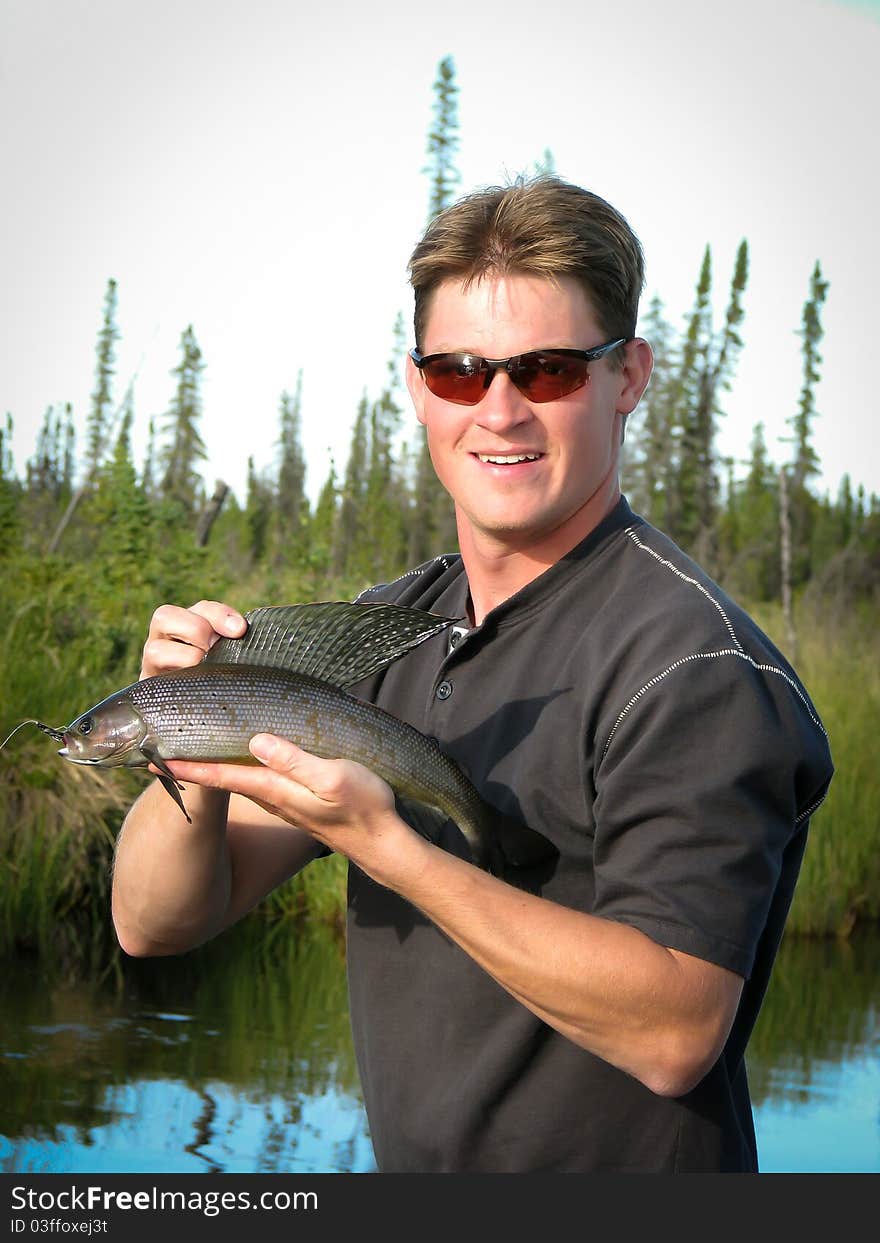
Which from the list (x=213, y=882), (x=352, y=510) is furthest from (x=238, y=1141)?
(x=352, y=510)

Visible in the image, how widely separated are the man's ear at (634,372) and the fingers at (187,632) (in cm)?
113

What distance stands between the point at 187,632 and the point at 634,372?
1324 millimetres

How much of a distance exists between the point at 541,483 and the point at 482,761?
679mm

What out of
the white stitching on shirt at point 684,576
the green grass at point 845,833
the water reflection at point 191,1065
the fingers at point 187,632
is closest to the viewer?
the white stitching on shirt at point 684,576

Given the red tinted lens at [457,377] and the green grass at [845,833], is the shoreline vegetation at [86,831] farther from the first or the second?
the red tinted lens at [457,377]

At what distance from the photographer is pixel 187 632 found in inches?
125

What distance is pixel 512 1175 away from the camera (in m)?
2.95

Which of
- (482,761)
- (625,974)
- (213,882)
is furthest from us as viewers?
(213,882)

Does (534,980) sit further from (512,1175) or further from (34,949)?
(34,949)

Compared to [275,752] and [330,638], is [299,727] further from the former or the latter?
[330,638]

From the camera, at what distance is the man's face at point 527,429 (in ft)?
10.7

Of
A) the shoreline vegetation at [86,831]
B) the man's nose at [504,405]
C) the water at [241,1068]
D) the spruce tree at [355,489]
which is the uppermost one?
the spruce tree at [355,489]

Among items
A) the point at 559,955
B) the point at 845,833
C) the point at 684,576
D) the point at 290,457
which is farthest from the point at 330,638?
the point at 290,457

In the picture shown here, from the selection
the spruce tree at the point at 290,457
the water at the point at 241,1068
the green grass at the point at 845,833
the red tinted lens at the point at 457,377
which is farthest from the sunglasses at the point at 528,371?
the spruce tree at the point at 290,457
